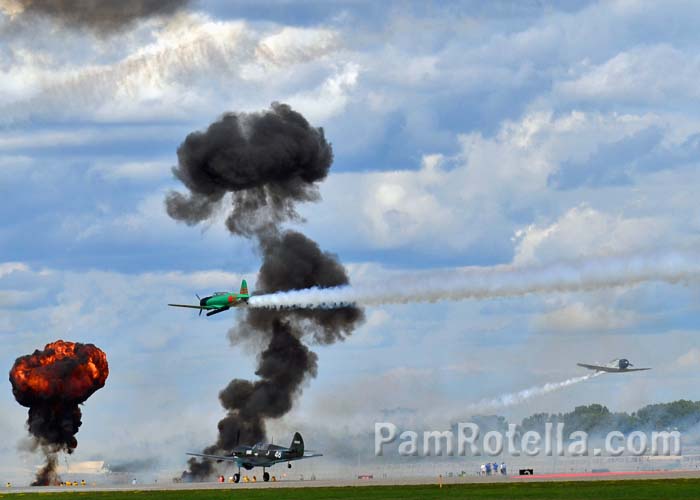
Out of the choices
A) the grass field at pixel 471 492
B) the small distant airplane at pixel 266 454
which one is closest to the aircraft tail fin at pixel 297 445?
the small distant airplane at pixel 266 454

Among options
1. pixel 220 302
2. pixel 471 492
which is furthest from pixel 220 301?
pixel 471 492

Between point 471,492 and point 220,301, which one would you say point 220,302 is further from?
point 471,492

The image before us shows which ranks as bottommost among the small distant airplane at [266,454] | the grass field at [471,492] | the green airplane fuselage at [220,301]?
the grass field at [471,492]

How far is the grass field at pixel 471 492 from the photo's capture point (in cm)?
12667

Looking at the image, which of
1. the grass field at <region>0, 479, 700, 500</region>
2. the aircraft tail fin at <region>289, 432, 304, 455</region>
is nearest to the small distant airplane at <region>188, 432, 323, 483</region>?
the aircraft tail fin at <region>289, 432, 304, 455</region>

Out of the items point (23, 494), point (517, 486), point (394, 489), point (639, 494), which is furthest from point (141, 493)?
point (639, 494)

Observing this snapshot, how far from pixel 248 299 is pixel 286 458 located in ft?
71.0

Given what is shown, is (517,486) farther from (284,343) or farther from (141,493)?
(284,343)

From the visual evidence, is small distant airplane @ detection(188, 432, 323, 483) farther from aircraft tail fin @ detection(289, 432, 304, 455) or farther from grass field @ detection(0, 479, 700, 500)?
grass field @ detection(0, 479, 700, 500)

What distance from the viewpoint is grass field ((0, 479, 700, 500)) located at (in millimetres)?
126669

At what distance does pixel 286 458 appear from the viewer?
18512 centimetres

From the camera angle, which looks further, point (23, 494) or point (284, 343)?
point (284, 343)

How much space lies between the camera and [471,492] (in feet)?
440

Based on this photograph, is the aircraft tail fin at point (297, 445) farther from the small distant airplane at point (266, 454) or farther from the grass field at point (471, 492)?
the grass field at point (471, 492)
